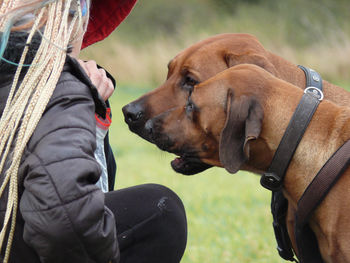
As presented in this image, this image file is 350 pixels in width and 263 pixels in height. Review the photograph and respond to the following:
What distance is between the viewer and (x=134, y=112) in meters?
3.82

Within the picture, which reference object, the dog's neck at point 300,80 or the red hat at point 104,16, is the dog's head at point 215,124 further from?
A: the red hat at point 104,16

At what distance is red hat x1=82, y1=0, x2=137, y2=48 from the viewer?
4035mm

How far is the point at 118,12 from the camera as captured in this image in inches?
160

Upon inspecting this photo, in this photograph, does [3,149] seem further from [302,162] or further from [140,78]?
[140,78]

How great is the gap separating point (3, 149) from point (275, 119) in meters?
1.31

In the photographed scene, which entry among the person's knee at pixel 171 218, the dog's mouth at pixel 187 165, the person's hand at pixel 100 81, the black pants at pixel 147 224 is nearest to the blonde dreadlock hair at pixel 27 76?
the person's hand at pixel 100 81

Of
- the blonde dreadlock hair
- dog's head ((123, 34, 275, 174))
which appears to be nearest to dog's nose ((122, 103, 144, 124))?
dog's head ((123, 34, 275, 174))

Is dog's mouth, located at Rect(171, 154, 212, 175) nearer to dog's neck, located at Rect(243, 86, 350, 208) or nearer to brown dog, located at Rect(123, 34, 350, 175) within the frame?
brown dog, located at Rect(123, 34, 350, 175)

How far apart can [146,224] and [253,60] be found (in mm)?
1268

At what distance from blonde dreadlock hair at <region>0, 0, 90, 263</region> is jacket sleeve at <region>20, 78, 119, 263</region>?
47mm

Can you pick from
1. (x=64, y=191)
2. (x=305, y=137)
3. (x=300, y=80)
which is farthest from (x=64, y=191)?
(x=300, y=80)

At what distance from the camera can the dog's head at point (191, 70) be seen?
3756 mm

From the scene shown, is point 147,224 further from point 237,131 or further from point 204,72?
point 204,72

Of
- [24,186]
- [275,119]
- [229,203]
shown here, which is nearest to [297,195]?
[275,119]
